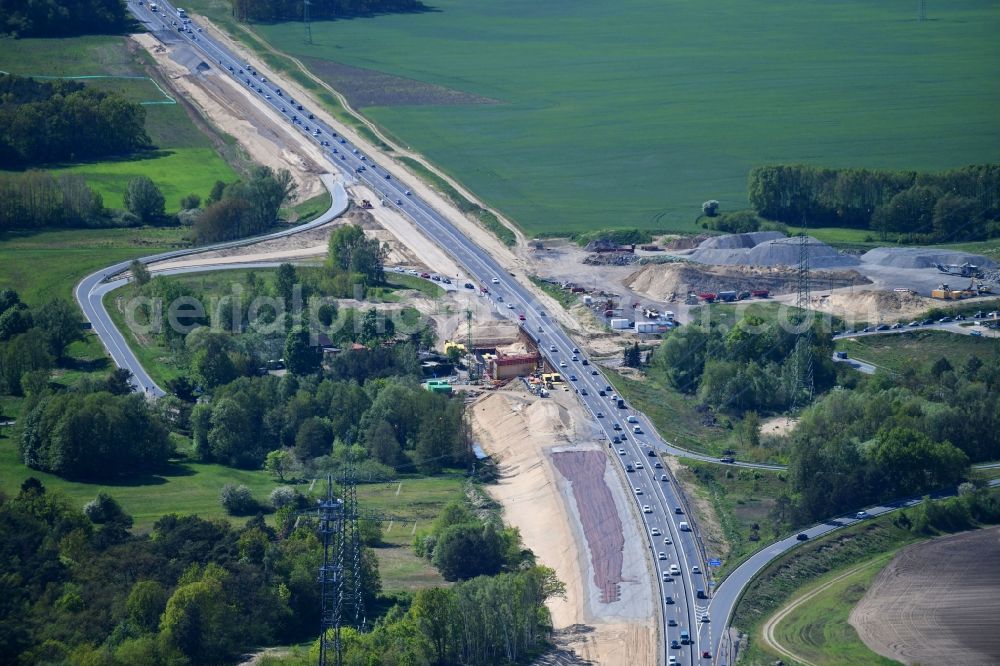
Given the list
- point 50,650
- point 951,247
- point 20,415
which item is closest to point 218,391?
point 20,415

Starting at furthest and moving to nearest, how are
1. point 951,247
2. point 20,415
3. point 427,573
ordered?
1. point 951,247
2. point 20,415
3. point 427,573

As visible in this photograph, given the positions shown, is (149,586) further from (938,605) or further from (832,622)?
(938,605)

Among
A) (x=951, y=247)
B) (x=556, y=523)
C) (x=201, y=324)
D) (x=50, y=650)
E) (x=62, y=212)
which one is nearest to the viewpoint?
(x=50, y=650)

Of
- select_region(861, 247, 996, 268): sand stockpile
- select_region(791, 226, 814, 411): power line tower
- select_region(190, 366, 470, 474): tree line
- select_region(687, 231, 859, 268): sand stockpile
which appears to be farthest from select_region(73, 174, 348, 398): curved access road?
select_region(861, 247, 996, 268): sand stockpile

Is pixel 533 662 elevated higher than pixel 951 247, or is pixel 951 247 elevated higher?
pixel 951 247

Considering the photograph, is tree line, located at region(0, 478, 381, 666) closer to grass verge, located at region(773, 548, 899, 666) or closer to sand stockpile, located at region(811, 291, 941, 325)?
grass verge, located at region(773, 548, 899, 666)

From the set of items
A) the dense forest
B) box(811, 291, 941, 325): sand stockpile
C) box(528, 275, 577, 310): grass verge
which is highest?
the dense forest

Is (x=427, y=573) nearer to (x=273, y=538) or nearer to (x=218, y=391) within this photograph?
(x=273, y=538)
